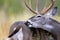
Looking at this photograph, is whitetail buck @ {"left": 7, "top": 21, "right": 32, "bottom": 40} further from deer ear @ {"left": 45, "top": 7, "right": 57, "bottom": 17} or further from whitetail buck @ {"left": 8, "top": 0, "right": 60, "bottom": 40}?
deer ear @ {"left": 45, "top": 7, "right": 57, "bottom": 17}

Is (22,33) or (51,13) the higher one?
(51,13)

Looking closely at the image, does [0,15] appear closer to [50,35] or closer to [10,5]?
[10,5]

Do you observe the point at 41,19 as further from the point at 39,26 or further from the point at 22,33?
the point at 22,33

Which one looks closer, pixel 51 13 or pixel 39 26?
pixel 39 26

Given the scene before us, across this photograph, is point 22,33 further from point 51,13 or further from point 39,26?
point 51,13

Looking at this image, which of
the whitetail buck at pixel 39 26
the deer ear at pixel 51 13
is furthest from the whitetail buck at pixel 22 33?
the deer ear at pixel 51 13

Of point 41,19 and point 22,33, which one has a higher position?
point 41,19

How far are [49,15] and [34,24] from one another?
26 centimetres

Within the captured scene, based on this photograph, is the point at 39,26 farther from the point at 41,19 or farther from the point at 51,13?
the point at 51,13

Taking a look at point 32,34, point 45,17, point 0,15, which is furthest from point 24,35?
point 0,15

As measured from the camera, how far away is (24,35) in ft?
9.74

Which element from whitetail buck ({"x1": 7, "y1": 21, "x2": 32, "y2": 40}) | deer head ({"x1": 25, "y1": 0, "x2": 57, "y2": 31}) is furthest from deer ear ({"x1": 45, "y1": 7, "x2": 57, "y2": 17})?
whitetail buck ({"x1": 7, "y1": 21, "x2": 32, "y2": 40})

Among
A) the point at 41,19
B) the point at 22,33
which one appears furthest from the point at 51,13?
the point at 22,33

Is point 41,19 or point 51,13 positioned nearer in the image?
point 41,19
